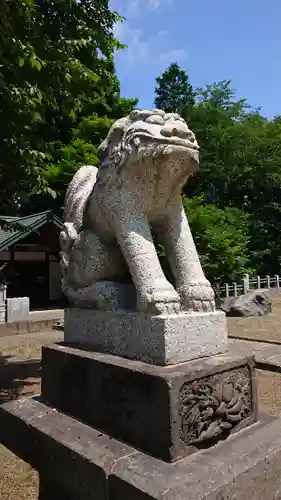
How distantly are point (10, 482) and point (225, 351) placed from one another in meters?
1.77

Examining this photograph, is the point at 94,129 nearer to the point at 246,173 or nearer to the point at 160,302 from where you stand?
the point at 246,173

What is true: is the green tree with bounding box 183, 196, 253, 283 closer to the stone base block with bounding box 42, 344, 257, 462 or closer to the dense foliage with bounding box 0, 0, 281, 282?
the dense foliage with bounding box 0, 0, 281, 282

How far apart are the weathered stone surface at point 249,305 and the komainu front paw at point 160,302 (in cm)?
893

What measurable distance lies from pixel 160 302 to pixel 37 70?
9.17 feet

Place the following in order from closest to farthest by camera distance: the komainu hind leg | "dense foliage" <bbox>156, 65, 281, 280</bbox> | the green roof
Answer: the komainu hind leg, the green roof, "dense foliage" <bbox>156, 65, 281, 280</bbox>

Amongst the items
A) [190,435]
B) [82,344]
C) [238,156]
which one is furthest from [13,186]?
[238,156]

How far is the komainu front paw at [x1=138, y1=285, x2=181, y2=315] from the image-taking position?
1.90 metres

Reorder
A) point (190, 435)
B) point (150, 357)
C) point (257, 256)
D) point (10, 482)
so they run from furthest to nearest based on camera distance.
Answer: point (257, 256) → point (10, 482) → point (150, 357) → point (190, 435)

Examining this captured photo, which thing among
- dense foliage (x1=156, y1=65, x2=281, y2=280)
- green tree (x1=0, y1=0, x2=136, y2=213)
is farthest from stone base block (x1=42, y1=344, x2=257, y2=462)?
dense foliage (x1=156, y1=65, x2=281, y2=280)

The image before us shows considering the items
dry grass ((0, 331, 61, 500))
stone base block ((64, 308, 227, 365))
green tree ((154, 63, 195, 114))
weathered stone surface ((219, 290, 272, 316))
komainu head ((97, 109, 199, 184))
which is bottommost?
dry grass ((0, 331, 61, 500))

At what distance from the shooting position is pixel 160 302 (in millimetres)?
1905

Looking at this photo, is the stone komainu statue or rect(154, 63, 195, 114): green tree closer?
the stone komainu statue

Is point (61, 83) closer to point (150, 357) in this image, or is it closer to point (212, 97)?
point (150, 357)

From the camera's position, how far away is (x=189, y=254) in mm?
2186
